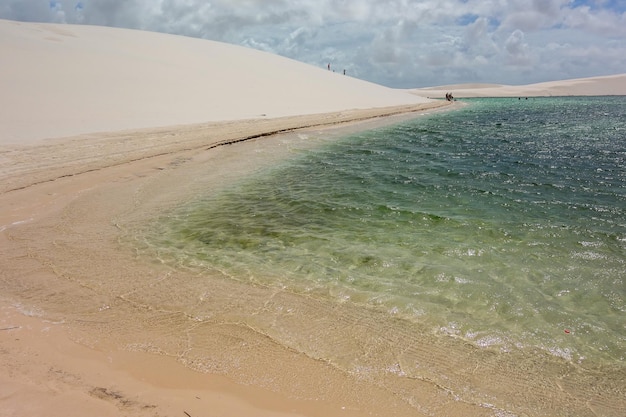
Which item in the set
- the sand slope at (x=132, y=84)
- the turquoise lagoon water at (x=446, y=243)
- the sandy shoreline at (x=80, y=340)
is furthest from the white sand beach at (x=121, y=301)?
the turquoise lagoon water at (x=446, y=243)

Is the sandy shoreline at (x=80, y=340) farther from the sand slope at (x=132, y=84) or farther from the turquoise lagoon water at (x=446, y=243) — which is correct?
the sand slope at (x=132, y=84)

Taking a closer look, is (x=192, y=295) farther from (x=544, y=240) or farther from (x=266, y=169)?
(x=266, y=169)

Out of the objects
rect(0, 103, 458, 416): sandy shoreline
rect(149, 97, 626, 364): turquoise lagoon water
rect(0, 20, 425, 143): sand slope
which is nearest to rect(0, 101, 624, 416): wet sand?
rect(0, 103, 458, 416): sandy shoreline

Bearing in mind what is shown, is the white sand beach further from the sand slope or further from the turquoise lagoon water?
the turquoise lagoon water

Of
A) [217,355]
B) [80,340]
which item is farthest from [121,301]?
[217,355]

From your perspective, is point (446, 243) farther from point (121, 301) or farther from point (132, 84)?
point (132, 84)

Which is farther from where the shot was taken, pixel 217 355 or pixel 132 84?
pixel 132 84
